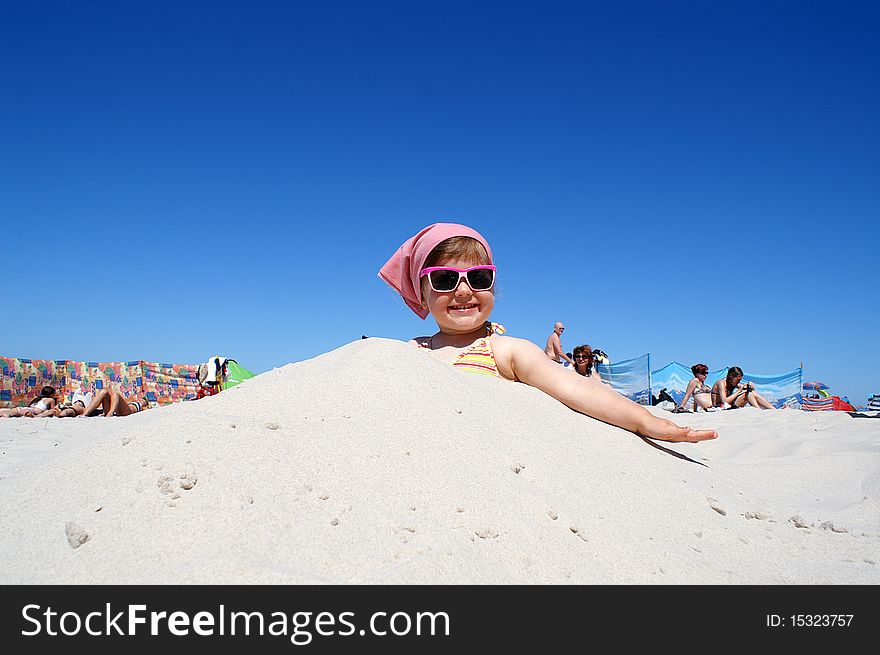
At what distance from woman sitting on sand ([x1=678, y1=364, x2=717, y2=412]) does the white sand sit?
8.17 m

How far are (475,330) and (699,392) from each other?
903 cm

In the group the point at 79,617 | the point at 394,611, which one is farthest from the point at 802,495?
the point at 79,617

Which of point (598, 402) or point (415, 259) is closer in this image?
point (598, 402)

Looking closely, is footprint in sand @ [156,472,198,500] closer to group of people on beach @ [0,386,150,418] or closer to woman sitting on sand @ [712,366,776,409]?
group of people on beach @ [0,386,150,418]

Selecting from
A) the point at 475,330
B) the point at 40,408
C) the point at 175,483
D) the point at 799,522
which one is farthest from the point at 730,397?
the point at 40,408

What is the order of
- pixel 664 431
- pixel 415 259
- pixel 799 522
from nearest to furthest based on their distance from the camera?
pixel 799 522
pixel 664 431
pixel 415 259

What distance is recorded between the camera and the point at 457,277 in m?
2.91

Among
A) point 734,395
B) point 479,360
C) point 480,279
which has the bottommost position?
point 734,395

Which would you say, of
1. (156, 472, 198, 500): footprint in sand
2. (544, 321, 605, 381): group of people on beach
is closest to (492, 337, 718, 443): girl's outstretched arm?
(156, 472, 198, 500): footprint in sand

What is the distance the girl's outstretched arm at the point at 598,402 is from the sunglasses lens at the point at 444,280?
565mm

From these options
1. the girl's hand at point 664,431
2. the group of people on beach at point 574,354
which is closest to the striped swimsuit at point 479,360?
the girl's hand at point 664,431

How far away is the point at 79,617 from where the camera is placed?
3.33 feet

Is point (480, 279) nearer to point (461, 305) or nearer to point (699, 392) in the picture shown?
point (461, 305)

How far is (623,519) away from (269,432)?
3.28 ft
